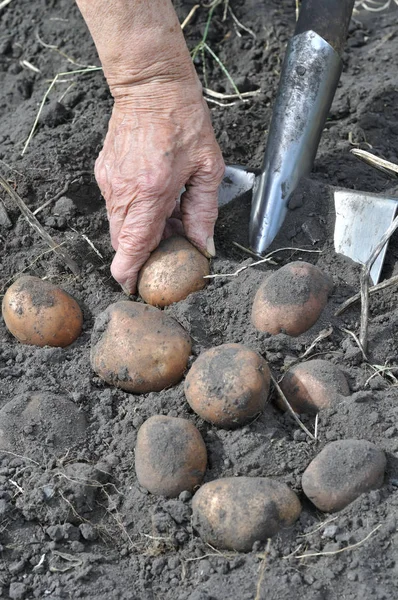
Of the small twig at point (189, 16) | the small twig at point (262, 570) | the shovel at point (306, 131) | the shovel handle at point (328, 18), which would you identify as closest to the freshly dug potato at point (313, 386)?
the small twig at point (262, 570)

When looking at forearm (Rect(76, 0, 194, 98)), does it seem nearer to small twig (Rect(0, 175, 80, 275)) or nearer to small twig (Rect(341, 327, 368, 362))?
small twig (Rect(0, 175, 80, 275))

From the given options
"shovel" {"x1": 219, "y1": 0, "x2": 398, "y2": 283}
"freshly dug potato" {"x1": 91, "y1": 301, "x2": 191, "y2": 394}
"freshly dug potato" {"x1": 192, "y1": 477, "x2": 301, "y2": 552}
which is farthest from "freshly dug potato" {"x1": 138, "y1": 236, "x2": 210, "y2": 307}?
"freshly dug potato" {"x1": 192, "y1": 477, "x2": 301, "y2": 552}

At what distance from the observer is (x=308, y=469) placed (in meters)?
1.64

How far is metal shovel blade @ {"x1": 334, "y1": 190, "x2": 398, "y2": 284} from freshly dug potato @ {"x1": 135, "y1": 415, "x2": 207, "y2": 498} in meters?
0.90

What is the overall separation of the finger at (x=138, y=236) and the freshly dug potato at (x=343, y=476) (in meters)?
0.84

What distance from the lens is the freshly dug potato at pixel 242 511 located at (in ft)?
5.10

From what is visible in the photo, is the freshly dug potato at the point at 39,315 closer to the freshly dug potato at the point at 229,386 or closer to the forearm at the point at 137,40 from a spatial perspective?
the freshly dug potato at the point at 229,386

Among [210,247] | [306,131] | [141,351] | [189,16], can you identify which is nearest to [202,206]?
[210,247]

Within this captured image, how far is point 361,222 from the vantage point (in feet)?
7.72

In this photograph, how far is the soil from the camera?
5.07 feet

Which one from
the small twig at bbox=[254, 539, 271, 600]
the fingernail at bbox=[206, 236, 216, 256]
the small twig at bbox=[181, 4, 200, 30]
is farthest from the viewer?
the small twig at bbox=[181, 4, 200, 30]

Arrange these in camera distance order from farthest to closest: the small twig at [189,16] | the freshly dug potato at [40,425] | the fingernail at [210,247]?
the small twig at [189,16] → the fingernail at [210,247] → the freshly dug potato at [40,425]

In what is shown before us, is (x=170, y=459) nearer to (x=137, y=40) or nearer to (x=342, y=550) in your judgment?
(x=342, y=550)

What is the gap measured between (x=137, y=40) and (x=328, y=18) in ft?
2.14
